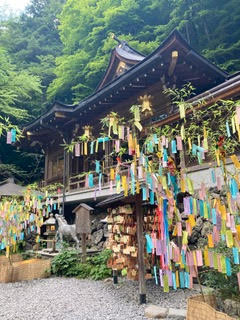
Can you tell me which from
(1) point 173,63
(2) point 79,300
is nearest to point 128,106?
(1) point 173,63

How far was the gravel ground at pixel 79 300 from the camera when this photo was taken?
161 inches

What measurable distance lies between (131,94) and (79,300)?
23.5 ft

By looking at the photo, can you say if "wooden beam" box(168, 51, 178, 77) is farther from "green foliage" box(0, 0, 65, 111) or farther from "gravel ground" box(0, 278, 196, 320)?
"green foliage" box(0, 0, 65, 111)

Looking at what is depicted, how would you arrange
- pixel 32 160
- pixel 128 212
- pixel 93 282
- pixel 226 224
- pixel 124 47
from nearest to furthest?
pixel 226 224 < pixel 128 212 < pixel 93 282 < pixel 124 47 < pixel 32 160

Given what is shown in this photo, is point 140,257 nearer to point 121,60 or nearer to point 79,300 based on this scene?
point 79,300

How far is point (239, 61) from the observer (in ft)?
47.8

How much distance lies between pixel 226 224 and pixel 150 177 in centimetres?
100

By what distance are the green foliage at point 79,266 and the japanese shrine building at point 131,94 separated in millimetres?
2233

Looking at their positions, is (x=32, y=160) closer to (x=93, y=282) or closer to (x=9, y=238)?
(x=9, y=238)

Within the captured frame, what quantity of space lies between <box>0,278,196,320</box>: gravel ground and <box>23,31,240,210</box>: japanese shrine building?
2199 mm

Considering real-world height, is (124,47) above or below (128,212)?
above

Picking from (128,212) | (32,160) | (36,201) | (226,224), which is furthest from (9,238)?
(32,160)

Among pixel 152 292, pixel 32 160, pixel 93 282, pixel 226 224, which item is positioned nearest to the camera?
pixel 226 224

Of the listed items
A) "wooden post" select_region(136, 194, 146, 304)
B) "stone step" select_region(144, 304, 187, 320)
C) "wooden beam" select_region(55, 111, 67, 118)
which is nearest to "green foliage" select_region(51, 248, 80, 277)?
"wooden post" select_region(136, 194, 146, 304)
